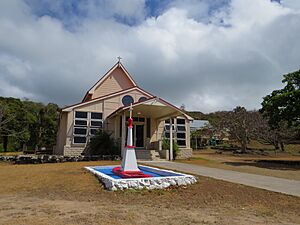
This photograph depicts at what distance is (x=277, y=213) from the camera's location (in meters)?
5.21

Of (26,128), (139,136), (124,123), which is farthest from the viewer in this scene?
(26,128)

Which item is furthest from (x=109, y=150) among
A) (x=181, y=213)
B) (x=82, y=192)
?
(x=181, y=213)

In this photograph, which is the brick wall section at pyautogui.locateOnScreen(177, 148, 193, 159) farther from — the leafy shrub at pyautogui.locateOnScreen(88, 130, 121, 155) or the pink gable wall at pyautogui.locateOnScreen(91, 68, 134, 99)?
the pink gable wall at pyautogui.locateOnScreen(91, 68, 134, 99)

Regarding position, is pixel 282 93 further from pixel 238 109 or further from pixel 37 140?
pixel 37 140

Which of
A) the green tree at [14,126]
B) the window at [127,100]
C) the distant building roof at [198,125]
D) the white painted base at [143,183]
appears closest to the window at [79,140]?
the window at [127,100]

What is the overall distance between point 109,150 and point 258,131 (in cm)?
2226

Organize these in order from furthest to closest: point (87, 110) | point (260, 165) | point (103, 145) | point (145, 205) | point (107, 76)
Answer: point (107, 76), point (87, 110), point (103, 145), point (260, 165), point (145, 205)

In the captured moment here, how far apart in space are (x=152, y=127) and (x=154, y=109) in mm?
3668

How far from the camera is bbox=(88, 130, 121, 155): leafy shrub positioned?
19172mm

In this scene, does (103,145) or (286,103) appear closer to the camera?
(286,103)

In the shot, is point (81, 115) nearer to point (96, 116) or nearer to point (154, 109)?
point (96, 116)

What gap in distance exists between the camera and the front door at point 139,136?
851 inches

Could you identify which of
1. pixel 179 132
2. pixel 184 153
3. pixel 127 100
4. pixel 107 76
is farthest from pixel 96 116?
pixel 184 153

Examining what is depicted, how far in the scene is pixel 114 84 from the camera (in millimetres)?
25188
